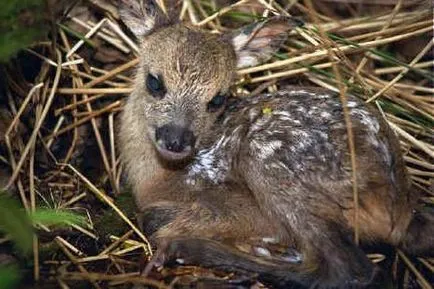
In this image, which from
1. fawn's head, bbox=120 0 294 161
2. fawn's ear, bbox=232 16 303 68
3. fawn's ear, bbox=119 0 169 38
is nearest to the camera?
fawn's head, bbox=120 0 294 161

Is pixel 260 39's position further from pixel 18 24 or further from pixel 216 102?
pixel 18 24

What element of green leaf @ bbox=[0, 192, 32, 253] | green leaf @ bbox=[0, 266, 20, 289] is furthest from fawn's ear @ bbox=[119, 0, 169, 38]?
green leaf @ bbox=[0, 266, 20, 289]

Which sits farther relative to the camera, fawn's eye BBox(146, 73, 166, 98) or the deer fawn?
fawn's eye BBox(146, 73, 166, 98)

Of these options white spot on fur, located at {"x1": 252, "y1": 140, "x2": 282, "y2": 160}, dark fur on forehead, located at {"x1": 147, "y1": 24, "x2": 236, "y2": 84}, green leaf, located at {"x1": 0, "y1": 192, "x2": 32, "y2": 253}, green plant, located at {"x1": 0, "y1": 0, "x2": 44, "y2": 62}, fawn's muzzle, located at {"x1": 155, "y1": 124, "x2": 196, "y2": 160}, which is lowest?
white spot on fur, located at {"x1": 252, "y1": 140, "x2": 282, "y2": 160}

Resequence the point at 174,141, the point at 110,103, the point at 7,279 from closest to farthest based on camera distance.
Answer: the point at 7,279
the point at 174,141
the point at 110,103

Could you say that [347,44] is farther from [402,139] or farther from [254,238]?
[254,238]

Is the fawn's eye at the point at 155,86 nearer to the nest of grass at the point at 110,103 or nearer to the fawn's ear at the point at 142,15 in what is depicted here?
the fawn's ear at the point at 142,15

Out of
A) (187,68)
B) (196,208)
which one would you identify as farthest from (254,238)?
(187,68)

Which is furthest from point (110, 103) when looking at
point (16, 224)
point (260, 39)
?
point (16, 224)

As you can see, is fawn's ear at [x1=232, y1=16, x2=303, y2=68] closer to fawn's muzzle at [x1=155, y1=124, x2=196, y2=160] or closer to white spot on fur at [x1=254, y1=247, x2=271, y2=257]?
fawn's muzzle at [x1=155, y1=124, x2=196, y2=160]

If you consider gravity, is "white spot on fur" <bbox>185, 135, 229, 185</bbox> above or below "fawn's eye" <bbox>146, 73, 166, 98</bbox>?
below
